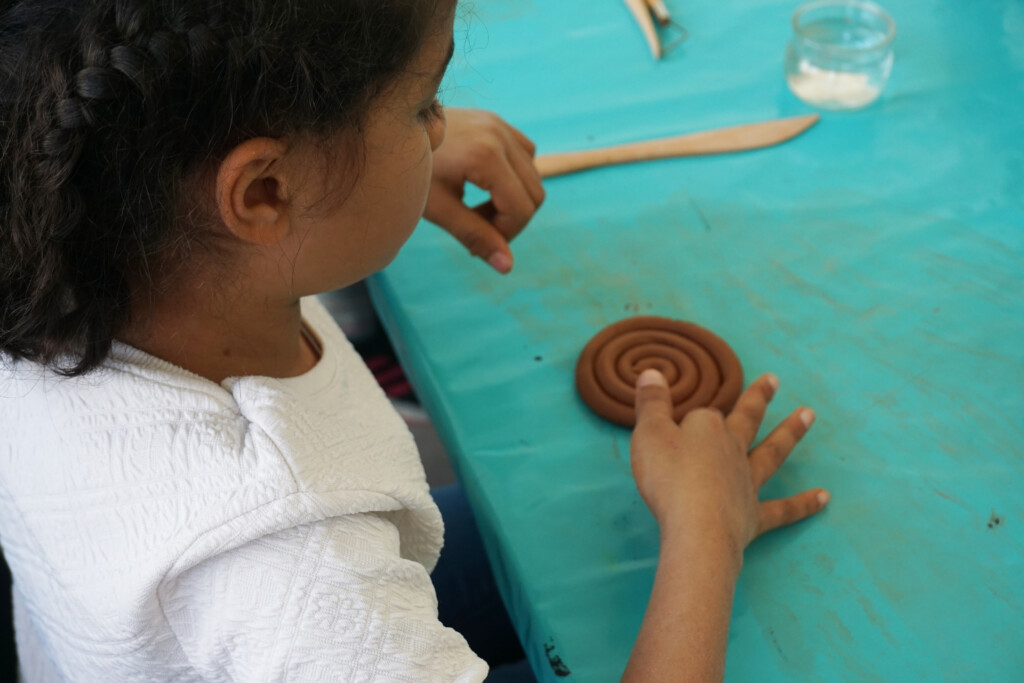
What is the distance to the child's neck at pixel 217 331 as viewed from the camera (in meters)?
0.59

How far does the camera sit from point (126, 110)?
0.45 meters

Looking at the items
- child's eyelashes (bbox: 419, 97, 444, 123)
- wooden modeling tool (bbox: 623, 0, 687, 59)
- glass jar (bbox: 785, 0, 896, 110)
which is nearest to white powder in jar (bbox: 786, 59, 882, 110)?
glass jar (bbox: 785, 0, 896, 110)

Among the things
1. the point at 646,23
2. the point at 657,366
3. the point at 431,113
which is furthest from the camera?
the point at 646,23

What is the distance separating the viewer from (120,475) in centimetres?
54

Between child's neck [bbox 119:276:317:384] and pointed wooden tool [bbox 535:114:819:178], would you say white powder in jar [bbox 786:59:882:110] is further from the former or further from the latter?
child's neck [bbox 119:276:317:384]

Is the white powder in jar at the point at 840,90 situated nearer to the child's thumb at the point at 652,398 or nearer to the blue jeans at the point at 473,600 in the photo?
the child's thumb at the point at 652,398

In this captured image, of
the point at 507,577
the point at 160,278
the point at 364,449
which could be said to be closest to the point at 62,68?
the point at 160,278

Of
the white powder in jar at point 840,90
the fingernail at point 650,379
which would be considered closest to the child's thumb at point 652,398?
the fingernail at point 650,379

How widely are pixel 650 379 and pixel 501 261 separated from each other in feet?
0.68

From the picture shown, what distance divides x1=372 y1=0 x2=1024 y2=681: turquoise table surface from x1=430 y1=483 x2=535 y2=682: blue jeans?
0.18 m

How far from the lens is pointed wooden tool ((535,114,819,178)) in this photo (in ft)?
3.41

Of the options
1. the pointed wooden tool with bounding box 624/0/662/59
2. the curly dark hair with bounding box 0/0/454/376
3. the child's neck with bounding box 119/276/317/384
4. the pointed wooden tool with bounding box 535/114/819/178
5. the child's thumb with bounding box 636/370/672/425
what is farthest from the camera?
the pointed wooden tool with bounding box 624/0/662/59

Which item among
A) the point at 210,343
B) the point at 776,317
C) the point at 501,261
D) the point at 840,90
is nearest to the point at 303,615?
the point at 210,343

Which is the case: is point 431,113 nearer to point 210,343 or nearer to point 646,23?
point 210,343
